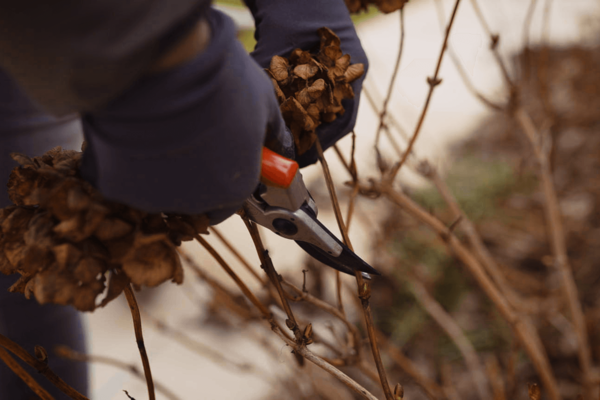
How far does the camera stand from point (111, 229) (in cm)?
37

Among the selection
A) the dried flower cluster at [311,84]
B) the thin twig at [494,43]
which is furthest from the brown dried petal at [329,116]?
the thin twig at [494,43]

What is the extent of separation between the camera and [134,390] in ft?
4.28

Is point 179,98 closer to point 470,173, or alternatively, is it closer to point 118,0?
point 118,0

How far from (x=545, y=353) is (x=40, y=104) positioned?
1443mm

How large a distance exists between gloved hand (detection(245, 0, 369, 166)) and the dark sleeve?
24 cm

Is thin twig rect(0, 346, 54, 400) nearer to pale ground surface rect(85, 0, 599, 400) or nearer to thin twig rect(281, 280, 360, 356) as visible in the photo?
thin twig rect(281, 280, 360, 356)

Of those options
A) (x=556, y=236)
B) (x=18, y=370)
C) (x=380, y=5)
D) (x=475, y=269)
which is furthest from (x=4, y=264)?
(x=556, y=236)

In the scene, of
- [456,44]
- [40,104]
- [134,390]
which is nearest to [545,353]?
[134,390]

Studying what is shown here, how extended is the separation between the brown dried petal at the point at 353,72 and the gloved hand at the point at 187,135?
17 centimetres

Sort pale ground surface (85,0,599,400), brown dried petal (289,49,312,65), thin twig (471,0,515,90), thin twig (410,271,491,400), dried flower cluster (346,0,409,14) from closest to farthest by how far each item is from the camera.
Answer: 1. brown dried petal (289,49,312,65)
2. dried flower cluster (346,0,409,14)
3. thin twig (471,0,515,90)
4. thin twig (410,271,491,400)
5. pale ground surface (85,0,599,400)

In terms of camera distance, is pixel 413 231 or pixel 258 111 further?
pixel 413 231

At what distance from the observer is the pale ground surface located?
1.36 meters

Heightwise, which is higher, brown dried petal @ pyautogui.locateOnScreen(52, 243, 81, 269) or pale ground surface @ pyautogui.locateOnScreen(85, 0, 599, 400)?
brown dried petal @ pyautogui.locateOnScreen(52, 243, 81, 269)

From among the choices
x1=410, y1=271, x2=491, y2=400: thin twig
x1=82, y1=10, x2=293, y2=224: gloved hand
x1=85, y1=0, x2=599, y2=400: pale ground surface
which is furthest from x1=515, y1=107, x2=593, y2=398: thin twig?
x1=82, y1=10, x2=293, y2=224: gloved hand
